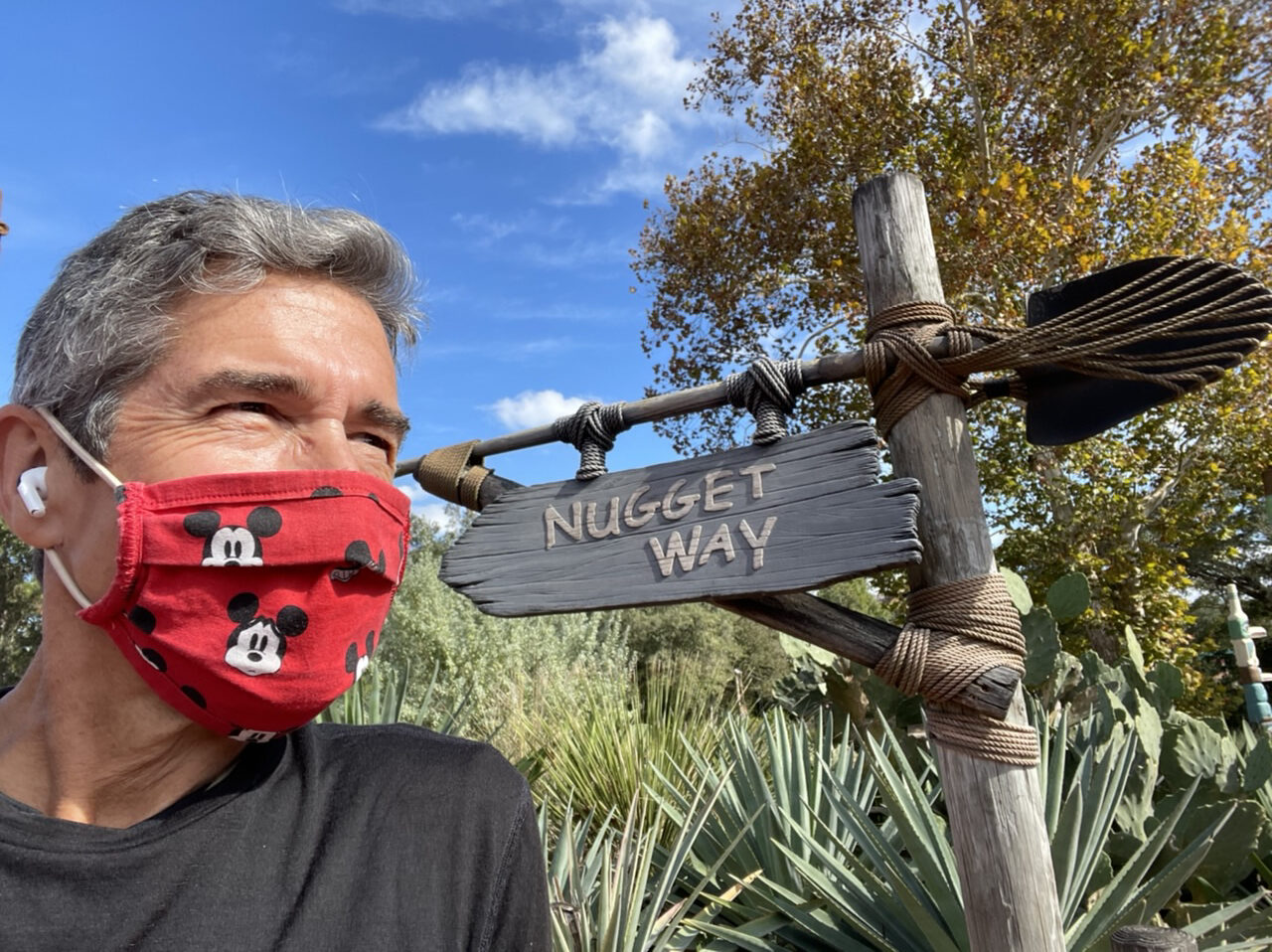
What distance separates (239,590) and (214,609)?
0.04 m

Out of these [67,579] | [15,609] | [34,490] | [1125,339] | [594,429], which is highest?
[15,609]

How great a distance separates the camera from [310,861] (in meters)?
1.08

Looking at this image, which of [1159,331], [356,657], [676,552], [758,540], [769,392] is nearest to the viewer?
[356,657]

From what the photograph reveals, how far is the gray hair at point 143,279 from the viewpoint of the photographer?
1.09 metres

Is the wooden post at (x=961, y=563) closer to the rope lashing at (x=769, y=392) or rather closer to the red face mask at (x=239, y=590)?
the rope lashing at (x=769, y=392)

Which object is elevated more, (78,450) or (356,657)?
(78,450)

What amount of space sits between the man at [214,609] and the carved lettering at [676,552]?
0.95 m

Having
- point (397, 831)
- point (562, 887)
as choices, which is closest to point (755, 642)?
point (562, 887)

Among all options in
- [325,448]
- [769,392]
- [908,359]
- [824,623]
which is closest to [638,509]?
[769,392]

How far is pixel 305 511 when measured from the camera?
3.54ft

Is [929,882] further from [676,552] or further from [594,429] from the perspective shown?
[594,429]

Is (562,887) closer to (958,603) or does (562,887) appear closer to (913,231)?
(958,603)

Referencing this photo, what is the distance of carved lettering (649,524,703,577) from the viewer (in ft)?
6.77

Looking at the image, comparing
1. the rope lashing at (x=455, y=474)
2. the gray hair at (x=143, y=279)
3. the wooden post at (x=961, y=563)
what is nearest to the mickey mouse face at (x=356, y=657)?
the gray hair at (x=143, y=279)
